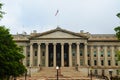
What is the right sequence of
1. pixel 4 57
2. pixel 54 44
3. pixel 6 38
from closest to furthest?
pixel 4 57 < pixel 6 38 < pixel 54 44

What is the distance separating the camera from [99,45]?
127125 millimetres

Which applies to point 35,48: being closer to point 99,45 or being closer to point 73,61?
point 73,61

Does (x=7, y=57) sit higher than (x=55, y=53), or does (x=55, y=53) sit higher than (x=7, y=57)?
(x=55, y=53)

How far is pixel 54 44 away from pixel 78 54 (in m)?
8.68

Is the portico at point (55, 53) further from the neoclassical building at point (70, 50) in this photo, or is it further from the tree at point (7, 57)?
the tree at point (7, 57)

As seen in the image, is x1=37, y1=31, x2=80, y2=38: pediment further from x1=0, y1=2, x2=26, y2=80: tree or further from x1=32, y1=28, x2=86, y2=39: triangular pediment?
x1=0, y1=2, x2=26, y2=80: tree

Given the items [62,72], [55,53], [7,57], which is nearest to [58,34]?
[55,53]

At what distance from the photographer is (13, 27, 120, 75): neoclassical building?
397ft

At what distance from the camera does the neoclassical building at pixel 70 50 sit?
121 meters

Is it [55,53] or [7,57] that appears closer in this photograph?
[7,57]

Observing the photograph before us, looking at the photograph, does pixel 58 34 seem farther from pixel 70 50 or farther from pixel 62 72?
pixel 62 72

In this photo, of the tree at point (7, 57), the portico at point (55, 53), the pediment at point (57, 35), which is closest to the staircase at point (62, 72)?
the portico at point (55, 53)

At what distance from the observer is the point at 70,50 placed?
120938 millimetres

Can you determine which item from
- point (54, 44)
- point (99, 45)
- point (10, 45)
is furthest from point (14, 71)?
point (99, 45)
